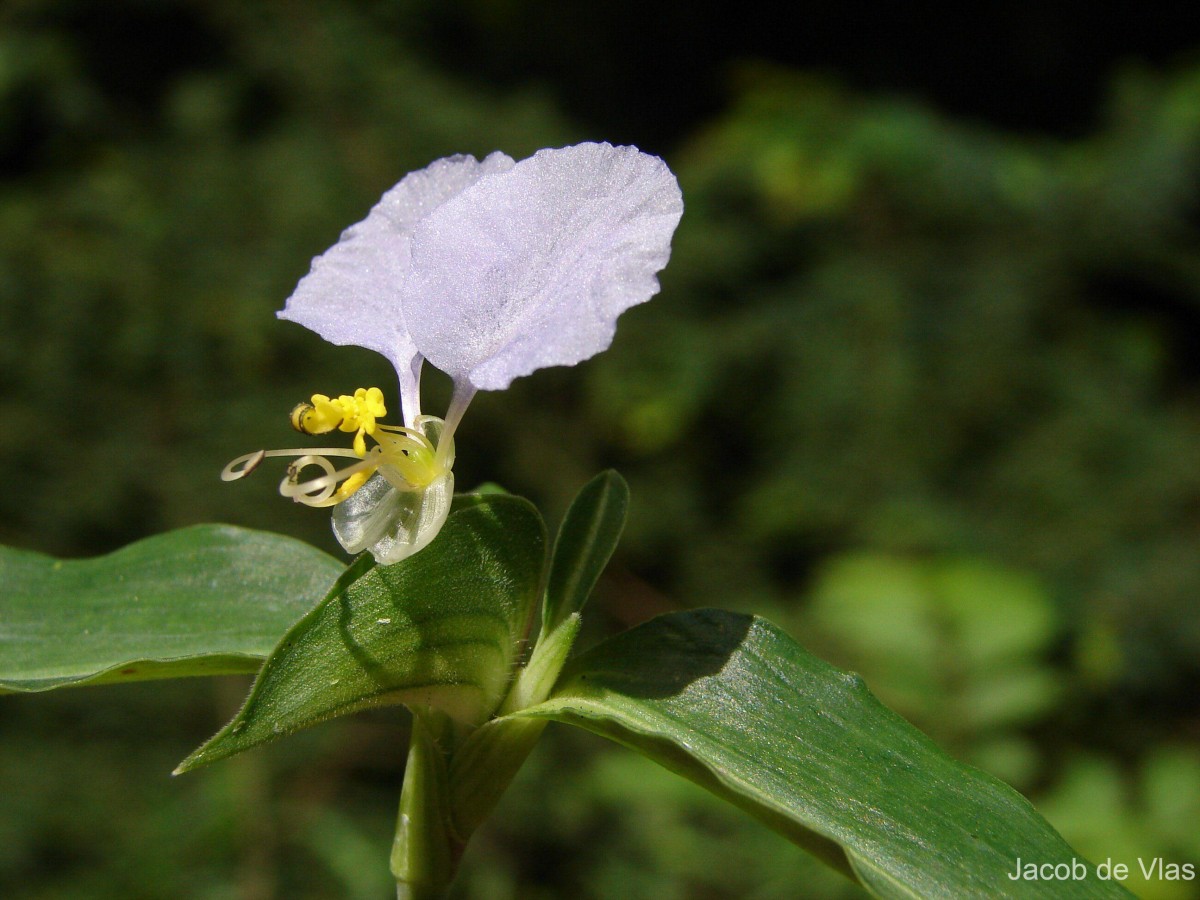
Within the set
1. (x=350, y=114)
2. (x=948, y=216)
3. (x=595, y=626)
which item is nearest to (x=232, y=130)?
(x=350, y=114)

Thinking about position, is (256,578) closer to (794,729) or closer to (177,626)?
(177,626)

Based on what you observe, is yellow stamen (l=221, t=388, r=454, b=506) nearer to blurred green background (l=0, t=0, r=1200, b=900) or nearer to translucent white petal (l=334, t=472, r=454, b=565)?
translucent white petal (l=334, t=472, r=454, b=565)

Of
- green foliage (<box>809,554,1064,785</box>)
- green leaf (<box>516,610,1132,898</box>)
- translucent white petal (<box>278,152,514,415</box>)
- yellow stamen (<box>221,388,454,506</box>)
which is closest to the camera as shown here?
green leaf (<box>516,610,1132,898</box>)

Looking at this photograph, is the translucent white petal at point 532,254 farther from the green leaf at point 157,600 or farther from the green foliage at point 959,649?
the green foliage at point 959,649

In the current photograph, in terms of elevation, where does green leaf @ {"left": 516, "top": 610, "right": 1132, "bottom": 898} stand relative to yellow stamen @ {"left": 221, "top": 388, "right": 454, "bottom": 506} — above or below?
below

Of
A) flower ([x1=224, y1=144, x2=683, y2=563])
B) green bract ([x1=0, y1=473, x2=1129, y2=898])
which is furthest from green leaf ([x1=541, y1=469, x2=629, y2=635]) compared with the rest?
flower ([x1=224, y1=144, x2=683, y2=563])

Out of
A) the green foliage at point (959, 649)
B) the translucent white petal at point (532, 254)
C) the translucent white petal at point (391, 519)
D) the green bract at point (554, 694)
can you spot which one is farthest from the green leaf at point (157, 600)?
the green foliage at point (959, 649)
